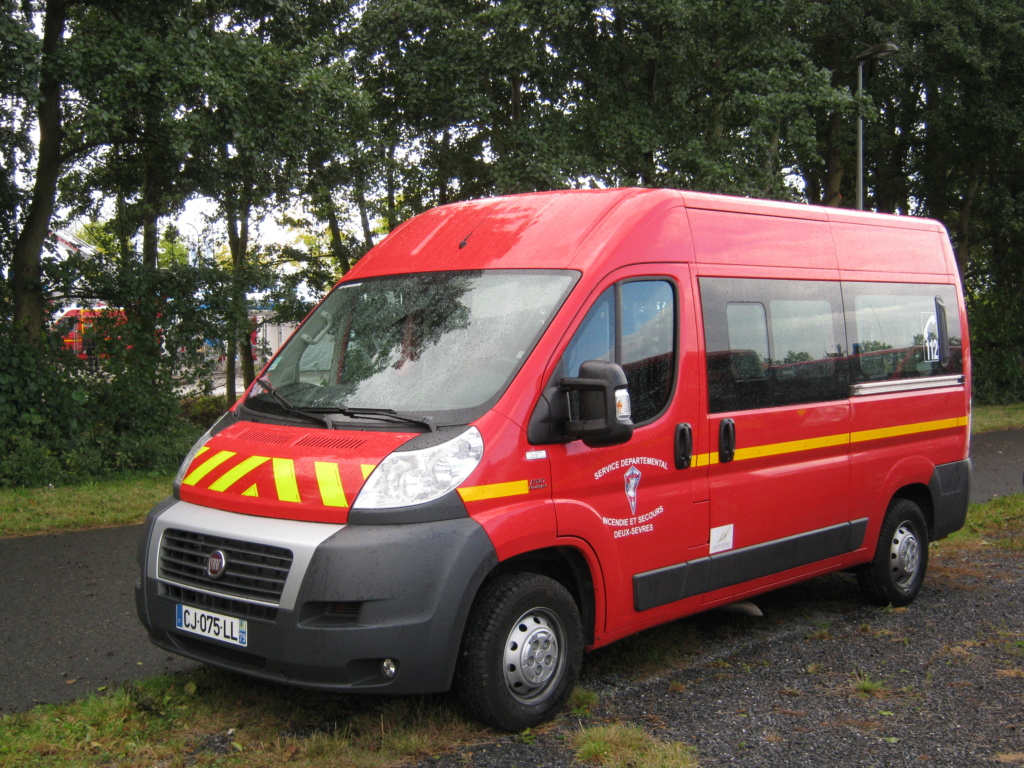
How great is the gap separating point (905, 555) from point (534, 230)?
3.67 m

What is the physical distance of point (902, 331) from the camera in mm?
7234

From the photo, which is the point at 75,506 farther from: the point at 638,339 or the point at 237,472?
the point at 638,339

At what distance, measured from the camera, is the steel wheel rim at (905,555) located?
7156 mm

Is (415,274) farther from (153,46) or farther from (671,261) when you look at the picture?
(153,46)

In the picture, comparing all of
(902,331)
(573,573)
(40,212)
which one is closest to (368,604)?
(573,573)

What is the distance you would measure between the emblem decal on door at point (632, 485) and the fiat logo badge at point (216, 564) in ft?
6.20

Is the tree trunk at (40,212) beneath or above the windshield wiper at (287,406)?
above

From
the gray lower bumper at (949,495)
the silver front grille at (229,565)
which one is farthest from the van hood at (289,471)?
the gray lower bumper at (949,495)

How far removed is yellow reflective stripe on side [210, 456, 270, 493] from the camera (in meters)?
4.69

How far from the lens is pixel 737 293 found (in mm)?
5949

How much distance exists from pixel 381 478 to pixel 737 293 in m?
2.55

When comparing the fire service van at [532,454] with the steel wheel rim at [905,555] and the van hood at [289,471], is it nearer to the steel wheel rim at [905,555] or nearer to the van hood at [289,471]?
the van hood at [289,471]

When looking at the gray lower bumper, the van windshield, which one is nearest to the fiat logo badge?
the van windshield

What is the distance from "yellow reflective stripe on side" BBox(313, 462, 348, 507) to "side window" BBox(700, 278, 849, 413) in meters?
2.18
